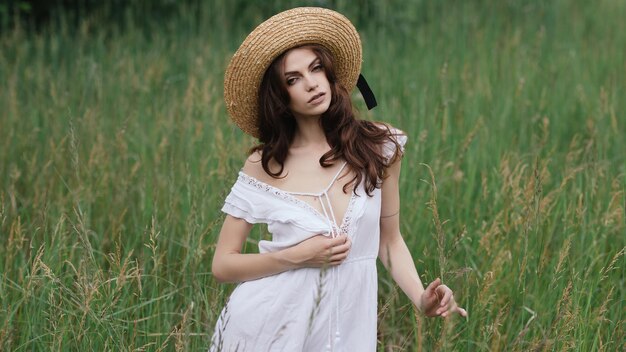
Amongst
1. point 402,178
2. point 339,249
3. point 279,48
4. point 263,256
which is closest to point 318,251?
point 339,249

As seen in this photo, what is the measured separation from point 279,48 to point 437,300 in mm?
715

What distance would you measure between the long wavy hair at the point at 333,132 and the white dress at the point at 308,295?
0.05m

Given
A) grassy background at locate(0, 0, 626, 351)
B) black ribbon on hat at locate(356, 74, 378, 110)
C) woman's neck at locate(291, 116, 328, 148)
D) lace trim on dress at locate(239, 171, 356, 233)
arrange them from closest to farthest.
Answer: lace trim on dress at locate(239, 171, 356, 233)
woman's neck at locate(291, 116, 328, 148)
black ribbon on hat at locate(356, 74, 378, 110)
grassy background at locate(0, 0, 626, 351)

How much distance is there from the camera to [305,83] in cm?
217

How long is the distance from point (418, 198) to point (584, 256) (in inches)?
25.5

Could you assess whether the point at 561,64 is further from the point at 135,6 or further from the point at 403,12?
the point at 135,6

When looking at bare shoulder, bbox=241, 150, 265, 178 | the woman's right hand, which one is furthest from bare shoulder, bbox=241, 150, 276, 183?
the woman's right hand

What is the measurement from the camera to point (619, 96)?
471 centimetres

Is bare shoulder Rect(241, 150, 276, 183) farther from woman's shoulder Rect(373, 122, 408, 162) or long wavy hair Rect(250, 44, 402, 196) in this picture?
woman's shoulder Rect(373, 122, 408, 162)

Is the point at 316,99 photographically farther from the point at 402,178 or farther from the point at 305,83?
the point at 402,178

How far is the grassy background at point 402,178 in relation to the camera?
2.58 metres

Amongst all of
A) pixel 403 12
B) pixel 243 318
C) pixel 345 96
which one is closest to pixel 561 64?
pixel 403 12

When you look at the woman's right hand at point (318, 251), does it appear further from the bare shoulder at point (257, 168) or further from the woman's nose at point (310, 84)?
the woman's nose at point (310, 84)

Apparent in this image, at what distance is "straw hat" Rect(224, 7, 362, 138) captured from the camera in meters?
2.19
